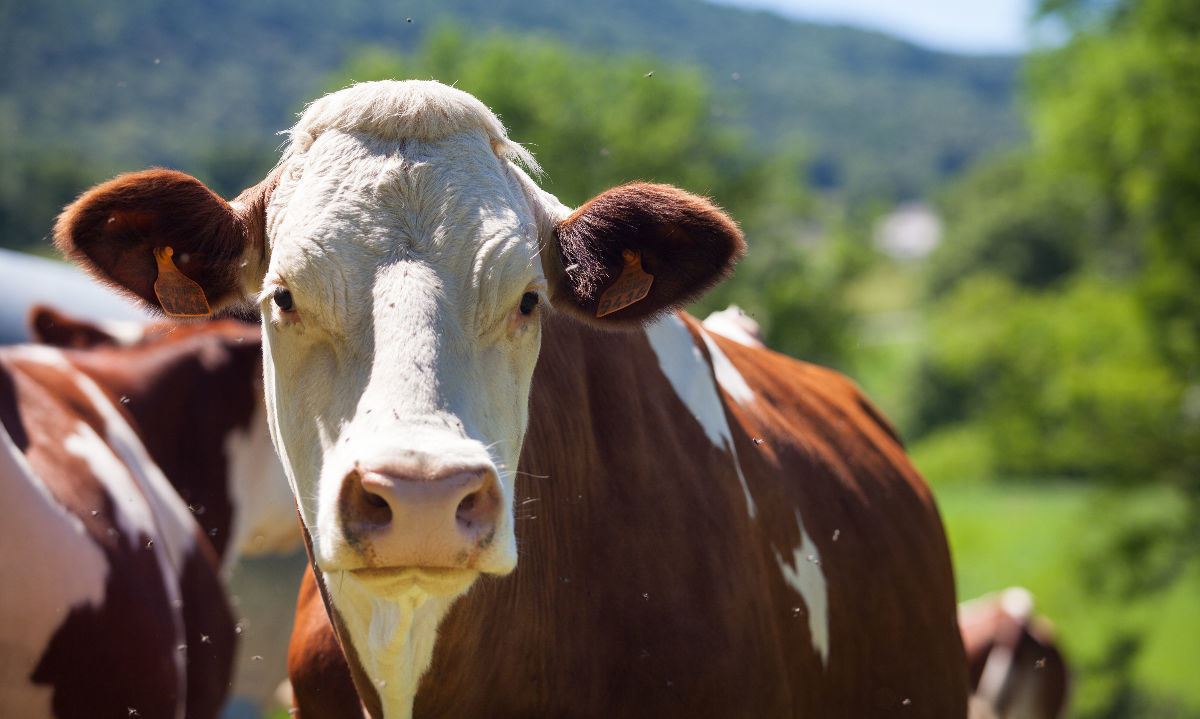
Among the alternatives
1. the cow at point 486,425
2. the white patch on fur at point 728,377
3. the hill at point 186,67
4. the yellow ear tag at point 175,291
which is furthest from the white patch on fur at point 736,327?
the hill at point 186,67

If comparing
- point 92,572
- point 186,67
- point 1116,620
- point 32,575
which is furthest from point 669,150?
point 186,67

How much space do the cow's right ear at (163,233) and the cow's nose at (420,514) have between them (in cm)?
87

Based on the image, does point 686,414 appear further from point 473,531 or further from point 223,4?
point 223,4

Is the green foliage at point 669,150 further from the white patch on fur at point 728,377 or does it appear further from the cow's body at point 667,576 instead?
the cow's body at point 667,576

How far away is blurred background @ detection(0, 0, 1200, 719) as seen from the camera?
15648mm

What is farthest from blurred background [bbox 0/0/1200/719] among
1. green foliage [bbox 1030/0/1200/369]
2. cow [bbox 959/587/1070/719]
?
cow [bbox 959/587/1070/719]

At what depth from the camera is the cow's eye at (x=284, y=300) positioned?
236 cm

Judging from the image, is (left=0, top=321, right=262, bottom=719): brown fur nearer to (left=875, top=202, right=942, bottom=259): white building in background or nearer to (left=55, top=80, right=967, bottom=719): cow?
(left=55, top=80, right=967, bottom=719): cow

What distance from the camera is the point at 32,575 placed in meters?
3.23

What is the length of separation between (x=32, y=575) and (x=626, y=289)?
2.02 m

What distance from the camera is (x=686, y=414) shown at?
3.06 m

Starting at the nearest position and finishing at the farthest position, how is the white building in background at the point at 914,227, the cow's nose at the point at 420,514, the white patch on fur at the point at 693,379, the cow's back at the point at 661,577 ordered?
1. the cow's nose at the point at 420,514
2. the cow's back at the point at 661,577
3. the white patch on fur at the point at 693,379
4. the white building in background at the point at 914,227

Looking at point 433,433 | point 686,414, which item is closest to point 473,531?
point 433,433

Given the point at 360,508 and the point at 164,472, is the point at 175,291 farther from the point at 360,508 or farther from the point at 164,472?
the point at 164,472
